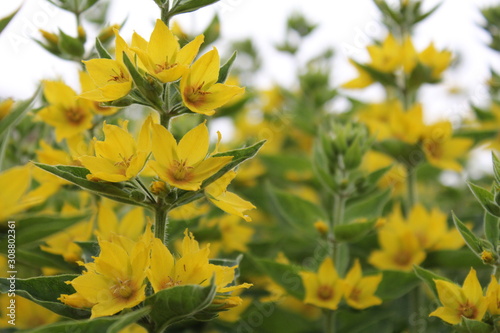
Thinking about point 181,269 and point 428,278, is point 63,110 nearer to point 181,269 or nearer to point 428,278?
point 181,269

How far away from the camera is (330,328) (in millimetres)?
1310

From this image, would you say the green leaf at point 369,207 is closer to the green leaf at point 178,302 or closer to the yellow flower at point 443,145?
the yellow flower at point 443,145

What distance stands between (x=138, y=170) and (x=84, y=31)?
2.14ft

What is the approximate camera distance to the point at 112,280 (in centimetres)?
87

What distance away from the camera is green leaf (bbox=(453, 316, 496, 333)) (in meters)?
0.92

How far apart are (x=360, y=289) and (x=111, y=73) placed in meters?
0.73

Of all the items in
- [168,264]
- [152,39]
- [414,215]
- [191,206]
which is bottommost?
[414,215]

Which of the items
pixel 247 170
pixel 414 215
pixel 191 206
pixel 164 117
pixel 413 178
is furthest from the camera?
pixel 247 170

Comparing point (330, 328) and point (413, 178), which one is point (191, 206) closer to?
point (330, 328)

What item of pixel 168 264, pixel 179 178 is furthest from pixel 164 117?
pixel 168 264

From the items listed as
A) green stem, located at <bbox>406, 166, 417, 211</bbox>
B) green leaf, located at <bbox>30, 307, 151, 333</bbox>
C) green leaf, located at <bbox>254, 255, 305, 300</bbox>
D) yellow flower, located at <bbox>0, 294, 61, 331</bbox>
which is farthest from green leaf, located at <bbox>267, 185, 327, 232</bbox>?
green leaf, located at <bbox>30, 307, 151, 333</bbox>

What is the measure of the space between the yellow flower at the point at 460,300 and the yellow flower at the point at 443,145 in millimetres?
714

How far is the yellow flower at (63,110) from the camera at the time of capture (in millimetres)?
1327

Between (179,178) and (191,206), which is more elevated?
(179,178)
